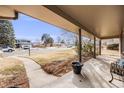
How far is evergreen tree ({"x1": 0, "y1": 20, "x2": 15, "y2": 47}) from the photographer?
3702 millimetres

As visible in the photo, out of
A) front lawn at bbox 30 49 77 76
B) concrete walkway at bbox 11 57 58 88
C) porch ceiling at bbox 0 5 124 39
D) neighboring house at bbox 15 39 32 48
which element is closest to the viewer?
porch ceiling at bbox 0 5 124 39

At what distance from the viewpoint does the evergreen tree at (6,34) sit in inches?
146

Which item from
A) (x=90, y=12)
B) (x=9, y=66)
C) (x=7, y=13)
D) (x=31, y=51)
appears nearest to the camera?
(x=7, y=13)

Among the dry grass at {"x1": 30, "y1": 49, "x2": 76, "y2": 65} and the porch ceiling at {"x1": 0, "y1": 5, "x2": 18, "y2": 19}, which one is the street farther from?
the porch ceiling at {"x1": 0, "y1": 5, "x2": 18, "y2": 19}

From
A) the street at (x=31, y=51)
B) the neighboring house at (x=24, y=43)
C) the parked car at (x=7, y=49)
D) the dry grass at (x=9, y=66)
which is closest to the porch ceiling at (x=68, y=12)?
the neighboring house at (x=24, y=43)

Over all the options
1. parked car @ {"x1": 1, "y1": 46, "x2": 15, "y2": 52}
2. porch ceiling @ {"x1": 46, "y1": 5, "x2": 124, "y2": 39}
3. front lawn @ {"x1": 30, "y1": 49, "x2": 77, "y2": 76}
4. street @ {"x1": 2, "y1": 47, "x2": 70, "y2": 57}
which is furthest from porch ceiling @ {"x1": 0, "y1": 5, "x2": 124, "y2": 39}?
front lawn @ {"x1": 30, "y1": 49, "x2": 77, "y2": 76}

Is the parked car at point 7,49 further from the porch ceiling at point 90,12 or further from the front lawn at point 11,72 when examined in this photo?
the porch ceiling at point 90,12

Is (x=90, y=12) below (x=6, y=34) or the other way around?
the other way around

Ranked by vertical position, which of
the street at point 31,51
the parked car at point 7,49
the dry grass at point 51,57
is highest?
the parked car at point 7,49

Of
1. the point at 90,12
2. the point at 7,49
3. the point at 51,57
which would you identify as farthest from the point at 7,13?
the point at 51,57

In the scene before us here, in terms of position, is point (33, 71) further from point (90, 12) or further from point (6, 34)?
point (90, 12)

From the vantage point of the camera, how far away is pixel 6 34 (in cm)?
381

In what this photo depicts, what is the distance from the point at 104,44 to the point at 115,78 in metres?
2.85
